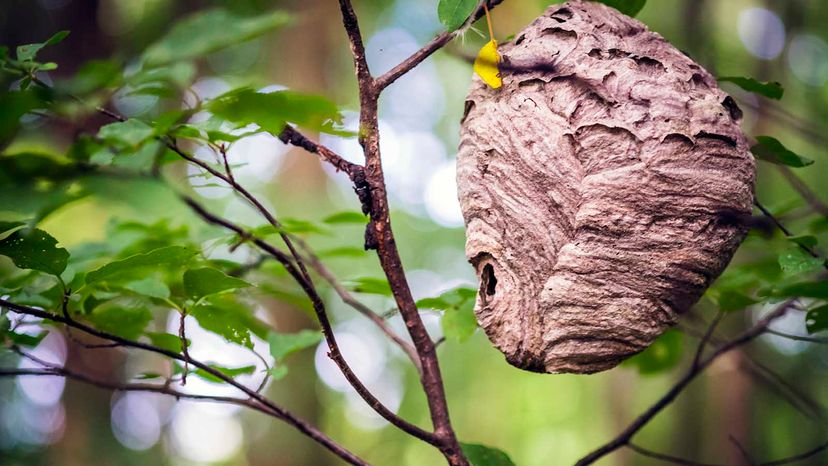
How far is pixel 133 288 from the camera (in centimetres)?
145

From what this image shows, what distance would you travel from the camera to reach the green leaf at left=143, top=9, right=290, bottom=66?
5.71 ft

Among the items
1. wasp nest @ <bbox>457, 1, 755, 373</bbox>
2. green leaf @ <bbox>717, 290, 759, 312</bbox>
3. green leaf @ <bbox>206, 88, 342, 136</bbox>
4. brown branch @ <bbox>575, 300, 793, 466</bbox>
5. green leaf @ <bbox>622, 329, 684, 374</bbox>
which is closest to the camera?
green leaf @ <bbox>206, 88, 342, 136</bbox>

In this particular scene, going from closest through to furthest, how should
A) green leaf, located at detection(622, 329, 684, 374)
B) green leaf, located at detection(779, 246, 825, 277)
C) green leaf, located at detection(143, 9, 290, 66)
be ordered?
green leaf, located at detection(779, 246, 825, 277) → green leaf, located at detection(143, 9, 290, 66) → green leaf, located at detection(622, 329, 684, 374)

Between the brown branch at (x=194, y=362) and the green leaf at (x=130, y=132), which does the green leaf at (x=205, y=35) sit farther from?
the brown branch at (x=194, y=362)

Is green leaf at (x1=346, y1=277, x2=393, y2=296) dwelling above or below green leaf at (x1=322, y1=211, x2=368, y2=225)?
below

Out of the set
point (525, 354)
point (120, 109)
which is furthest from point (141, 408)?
point (525, 354)

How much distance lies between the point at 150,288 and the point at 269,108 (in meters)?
0.55

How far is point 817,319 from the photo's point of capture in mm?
1546

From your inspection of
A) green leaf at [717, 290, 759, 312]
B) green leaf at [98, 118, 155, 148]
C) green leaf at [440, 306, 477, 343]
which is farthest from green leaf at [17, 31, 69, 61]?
green leaf at [717, 290, 759, 312]

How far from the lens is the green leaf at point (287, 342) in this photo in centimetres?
163

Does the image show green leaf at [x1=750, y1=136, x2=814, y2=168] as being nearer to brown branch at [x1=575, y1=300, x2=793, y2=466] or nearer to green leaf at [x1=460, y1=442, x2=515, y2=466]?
brown branch at [x1=575, y1=300, x2=793, y2=466]

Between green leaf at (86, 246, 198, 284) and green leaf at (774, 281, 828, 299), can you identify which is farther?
green leaf at (774, 281, 828, 299)

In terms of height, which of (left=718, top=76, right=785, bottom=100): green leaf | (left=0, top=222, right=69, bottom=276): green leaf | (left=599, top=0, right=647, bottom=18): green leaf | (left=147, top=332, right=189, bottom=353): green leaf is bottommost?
(left=147, top=332, right=189, bottom=353): green leaf

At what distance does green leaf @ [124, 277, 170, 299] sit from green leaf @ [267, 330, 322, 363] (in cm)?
32
